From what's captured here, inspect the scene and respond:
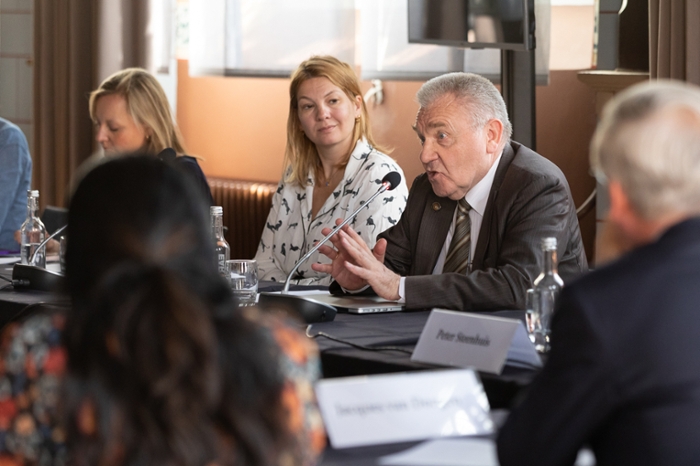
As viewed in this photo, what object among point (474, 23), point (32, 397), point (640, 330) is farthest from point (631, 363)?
point (474, 23)

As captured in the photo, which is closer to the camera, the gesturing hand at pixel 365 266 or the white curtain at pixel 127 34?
the gesturing hand at pixel 365 266

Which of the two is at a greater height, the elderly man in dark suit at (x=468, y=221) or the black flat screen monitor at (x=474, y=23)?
the black flat screen monitor at (x=474, y=23)

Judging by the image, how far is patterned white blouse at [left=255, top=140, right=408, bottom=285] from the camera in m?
3.35

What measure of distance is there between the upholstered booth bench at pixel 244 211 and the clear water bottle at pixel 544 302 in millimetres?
3473

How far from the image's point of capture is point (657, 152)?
1.10 m

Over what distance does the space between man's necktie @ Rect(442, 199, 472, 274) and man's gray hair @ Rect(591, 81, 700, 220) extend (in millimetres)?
1619

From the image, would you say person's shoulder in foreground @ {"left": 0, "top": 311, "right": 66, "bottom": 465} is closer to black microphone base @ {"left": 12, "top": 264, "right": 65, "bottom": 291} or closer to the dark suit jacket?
the dark suit jacket

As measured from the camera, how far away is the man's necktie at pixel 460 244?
276 cm

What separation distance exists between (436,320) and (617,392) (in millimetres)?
796

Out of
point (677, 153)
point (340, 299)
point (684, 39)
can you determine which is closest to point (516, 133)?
point (684, 39)

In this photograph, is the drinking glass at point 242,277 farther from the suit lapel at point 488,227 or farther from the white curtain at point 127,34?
the white curtain at point 127,34

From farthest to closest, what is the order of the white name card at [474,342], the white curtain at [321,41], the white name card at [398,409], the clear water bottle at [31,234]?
1. the white curtain at [321,41]
2. the clear water bottle at [31,234]
3. the white name card at [474,342]
4. the white name card at [398,409]

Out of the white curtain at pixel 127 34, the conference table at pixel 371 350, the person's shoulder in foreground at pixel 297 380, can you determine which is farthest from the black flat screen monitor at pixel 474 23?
the person's shoulder in foreground at pixel 297 380

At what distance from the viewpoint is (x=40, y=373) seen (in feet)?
3.64
